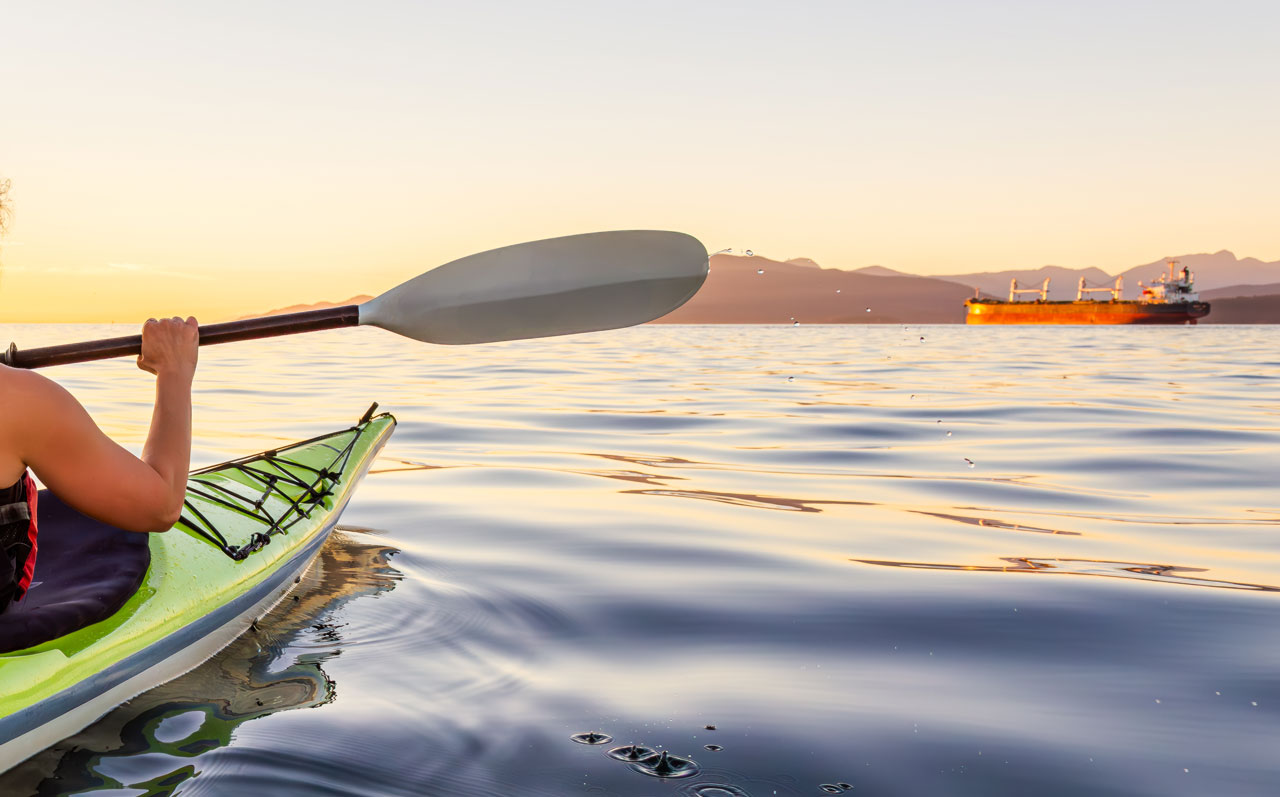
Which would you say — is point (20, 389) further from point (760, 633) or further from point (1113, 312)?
point (1113, 312)

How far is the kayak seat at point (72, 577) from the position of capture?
2.60 meters

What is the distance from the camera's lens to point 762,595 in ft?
14.4

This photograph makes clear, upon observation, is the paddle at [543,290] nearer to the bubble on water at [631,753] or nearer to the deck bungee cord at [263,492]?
the deck bungee cord at [263,492]

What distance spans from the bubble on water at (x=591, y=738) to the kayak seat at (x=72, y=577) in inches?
57.0

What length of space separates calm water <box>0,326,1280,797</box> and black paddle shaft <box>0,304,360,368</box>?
3.55 ft

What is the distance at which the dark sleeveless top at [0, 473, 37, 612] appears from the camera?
230 centimetres

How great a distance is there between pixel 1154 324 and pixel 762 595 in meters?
107

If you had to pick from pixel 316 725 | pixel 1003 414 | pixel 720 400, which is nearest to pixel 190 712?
pixel 316 725

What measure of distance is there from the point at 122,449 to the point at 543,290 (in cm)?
195

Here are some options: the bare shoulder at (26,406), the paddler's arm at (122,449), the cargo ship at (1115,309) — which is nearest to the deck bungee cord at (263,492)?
the paddler's arm at (122,449)

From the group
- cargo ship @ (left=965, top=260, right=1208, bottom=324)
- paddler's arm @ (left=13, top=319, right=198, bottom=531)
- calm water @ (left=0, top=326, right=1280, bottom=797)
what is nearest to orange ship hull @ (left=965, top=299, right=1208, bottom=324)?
cargo ship @ (left=965, top=260, right=1208, bottom=324)

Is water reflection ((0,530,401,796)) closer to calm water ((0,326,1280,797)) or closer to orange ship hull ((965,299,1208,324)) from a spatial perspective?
calm water ((0,326,1280,797))

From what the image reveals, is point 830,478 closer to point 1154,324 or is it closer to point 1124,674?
point 1124,674

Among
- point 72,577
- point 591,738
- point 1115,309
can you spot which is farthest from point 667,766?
point 1115,309
